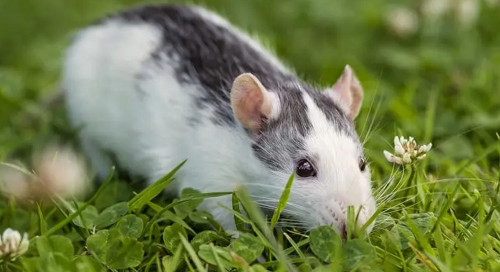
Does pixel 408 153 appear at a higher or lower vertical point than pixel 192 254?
higher

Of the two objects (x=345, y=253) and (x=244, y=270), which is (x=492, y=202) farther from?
(x=244, y=270)

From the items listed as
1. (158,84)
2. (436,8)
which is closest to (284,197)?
(158,84)

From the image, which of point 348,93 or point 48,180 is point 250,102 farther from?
point 48,180

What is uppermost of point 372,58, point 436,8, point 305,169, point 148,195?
point 436,8

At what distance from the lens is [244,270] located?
3.22 meters

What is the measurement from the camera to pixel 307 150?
12.1 ft

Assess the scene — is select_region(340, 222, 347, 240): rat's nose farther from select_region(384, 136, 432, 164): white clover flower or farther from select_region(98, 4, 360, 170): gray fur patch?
select_region(384, 136, 432, 164): white clover flower

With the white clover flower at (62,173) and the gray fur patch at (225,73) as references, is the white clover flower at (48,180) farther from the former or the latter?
A: the gray fur patch at (225,73)

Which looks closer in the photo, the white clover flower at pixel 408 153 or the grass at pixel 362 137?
the grass at pixel 362 137

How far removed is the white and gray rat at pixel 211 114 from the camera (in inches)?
143

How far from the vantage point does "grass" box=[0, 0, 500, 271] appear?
3373mm

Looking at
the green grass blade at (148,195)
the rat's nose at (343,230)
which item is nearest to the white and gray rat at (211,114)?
the rat's nose at (343,230)

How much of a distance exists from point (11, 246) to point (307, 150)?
1442mm

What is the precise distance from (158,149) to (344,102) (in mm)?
1119
